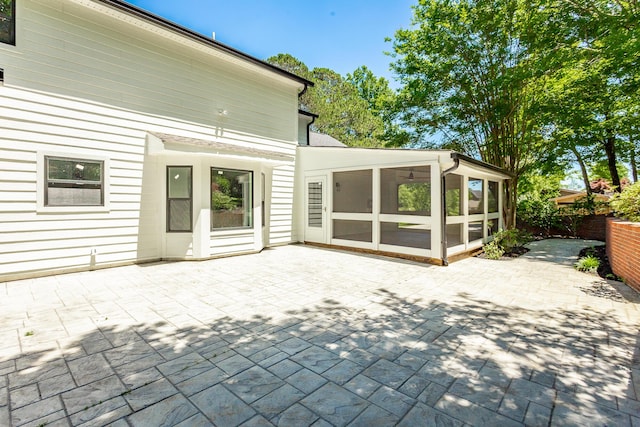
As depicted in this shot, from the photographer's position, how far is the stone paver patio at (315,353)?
1947 mm

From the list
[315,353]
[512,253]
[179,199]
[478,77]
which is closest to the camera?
[315,353]

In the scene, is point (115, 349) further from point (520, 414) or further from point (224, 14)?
point (224, 14)

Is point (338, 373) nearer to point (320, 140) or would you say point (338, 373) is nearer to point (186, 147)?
point (186, 147)

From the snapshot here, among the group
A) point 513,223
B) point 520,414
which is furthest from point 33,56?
point 513,223

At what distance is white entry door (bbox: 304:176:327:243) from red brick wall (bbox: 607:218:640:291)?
649cm

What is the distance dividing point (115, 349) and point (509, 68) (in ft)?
39.8

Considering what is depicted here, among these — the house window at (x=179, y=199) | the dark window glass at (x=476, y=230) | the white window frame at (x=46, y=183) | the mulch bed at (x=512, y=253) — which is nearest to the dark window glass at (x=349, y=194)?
the dark window glass at (x=476, y=230)

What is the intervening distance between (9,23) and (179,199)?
402 cm

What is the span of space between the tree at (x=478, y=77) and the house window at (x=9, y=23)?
11.0 metres

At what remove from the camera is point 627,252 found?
527 centimetres

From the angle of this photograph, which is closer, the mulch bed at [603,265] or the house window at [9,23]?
the house window at [9,23]

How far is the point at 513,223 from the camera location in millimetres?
11258

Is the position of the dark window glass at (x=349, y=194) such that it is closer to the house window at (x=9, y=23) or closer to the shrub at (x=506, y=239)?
the shrub at (x=506, y=239)

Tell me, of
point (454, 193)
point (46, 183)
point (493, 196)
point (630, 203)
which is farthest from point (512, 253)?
point (46, 183)
